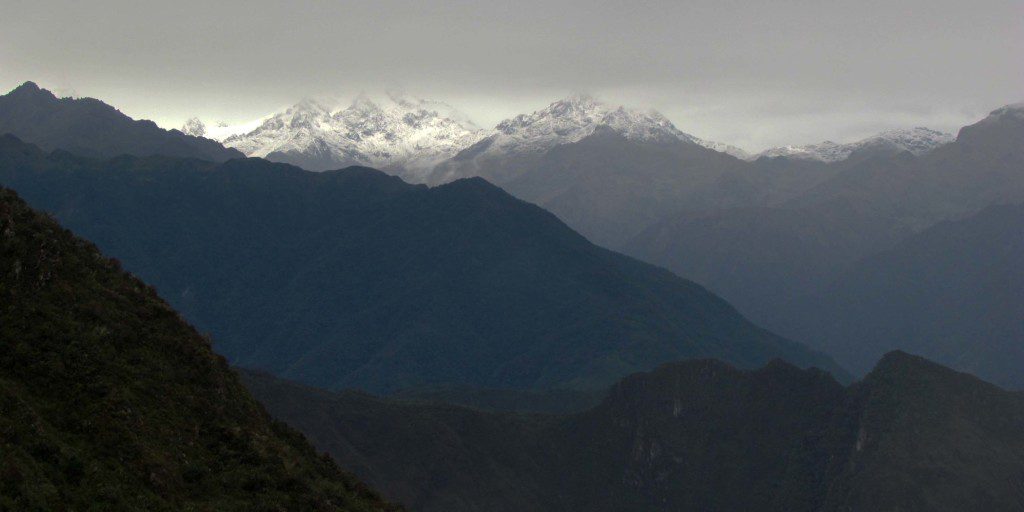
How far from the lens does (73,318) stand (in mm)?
60656

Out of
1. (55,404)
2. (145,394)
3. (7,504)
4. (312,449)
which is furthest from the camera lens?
(312,449)

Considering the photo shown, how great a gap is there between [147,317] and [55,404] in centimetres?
1365

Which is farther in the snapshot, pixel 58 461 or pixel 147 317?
pixel 147 317

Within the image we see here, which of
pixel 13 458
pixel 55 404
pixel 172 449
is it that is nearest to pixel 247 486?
pixel 172 449

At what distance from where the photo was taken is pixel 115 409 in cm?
5497

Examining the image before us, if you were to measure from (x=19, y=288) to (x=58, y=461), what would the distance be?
13.9 metres

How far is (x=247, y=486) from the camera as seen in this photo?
56.3m

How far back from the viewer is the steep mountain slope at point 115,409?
48781mm

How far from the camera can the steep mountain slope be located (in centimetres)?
4878

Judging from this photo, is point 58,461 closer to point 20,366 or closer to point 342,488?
point 20,366

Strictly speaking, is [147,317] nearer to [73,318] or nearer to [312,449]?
[73,318]

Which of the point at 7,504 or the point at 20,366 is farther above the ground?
the point at 20,366

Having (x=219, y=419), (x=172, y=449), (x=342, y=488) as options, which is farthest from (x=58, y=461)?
(x=342, y=488)

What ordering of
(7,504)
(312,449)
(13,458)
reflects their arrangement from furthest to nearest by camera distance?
(312,449) < (13,458) < (7,504)
